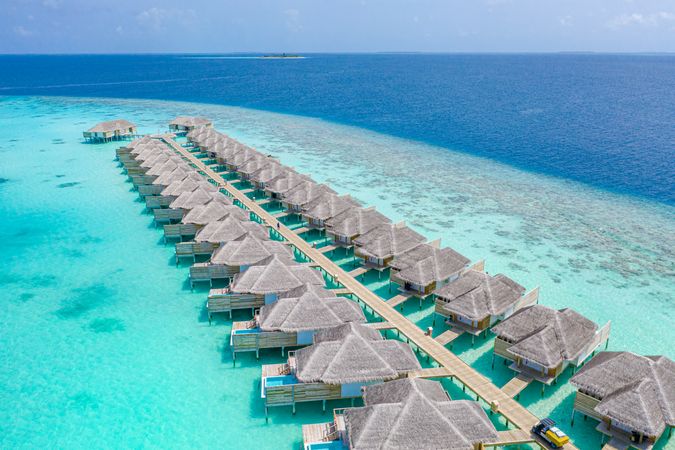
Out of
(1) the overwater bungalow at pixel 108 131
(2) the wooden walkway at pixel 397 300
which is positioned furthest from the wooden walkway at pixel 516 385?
(1) the overwater bungalow at pixel 108 131

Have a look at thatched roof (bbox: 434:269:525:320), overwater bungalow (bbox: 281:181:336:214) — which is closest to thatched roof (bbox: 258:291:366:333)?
thatched roof (bbox: 434:269:525:320)

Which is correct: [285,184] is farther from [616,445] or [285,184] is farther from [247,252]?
[616,445]

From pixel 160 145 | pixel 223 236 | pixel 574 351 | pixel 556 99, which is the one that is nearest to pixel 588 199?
pixel 574 351

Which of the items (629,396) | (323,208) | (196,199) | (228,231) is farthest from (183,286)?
(629,396)

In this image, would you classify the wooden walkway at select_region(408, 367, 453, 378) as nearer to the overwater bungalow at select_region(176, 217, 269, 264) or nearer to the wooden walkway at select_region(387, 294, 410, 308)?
the wooden walkway at select_region(387, 294, 410, 308)

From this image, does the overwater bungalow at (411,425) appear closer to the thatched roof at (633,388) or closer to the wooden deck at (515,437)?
the wooden deck at (515,437)

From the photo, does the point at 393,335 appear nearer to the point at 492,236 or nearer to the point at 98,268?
the point at 492,236
